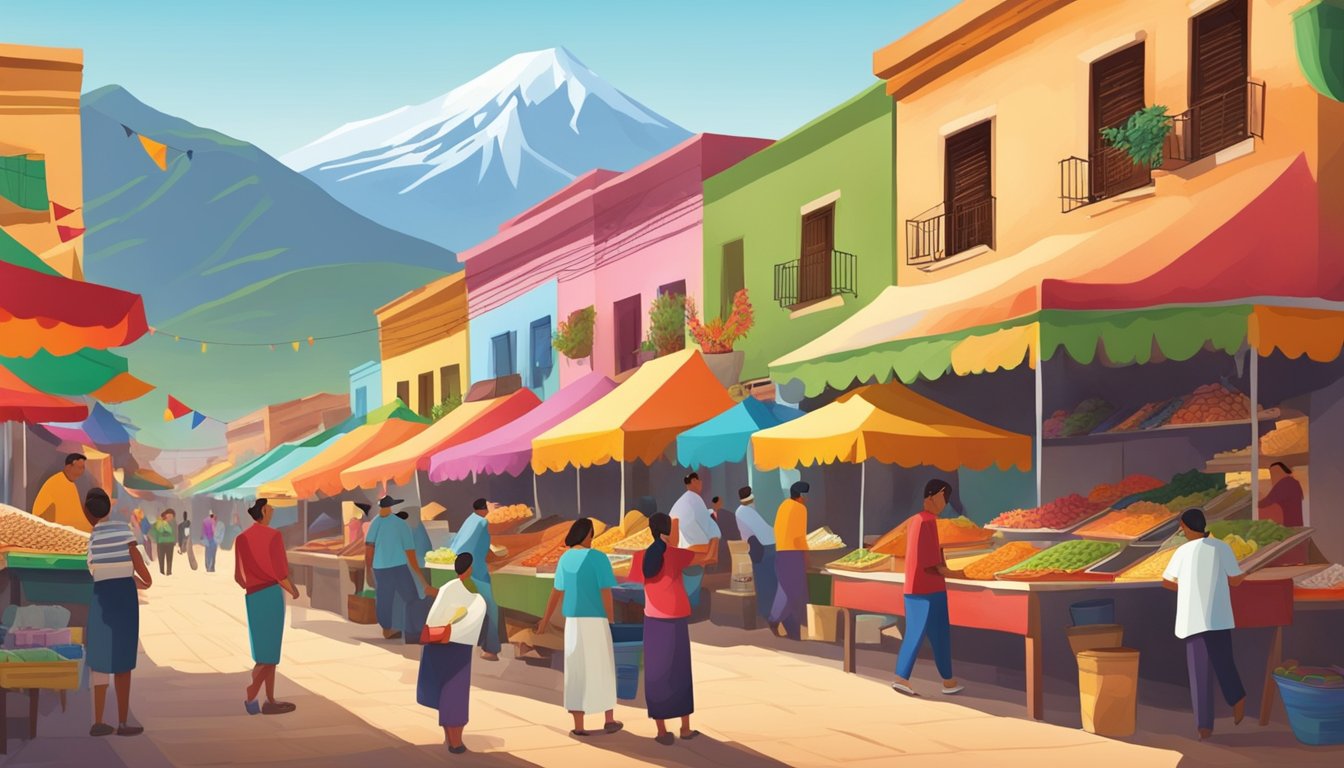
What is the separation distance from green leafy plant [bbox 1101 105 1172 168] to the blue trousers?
5.31m

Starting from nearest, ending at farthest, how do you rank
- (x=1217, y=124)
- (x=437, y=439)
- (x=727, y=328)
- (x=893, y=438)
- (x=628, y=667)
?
1. (x=628, y=667)
2. (x=1217, y=124)
3. (x=893, y=438)
4. (x=727, y=328)
5. (x=437, y=439)

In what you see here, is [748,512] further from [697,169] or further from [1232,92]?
[697,169]

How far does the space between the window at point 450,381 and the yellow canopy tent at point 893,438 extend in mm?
23520

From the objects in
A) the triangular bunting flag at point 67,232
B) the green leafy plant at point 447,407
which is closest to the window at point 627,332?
the green leafy plant at point 447,407

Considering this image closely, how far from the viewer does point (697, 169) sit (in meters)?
24.8

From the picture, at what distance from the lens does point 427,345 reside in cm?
4169

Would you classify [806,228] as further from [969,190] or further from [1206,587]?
[1206,587]

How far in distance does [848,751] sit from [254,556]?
514cm

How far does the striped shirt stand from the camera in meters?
11.0

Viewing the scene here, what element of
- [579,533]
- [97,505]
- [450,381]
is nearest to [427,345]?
[450,381]

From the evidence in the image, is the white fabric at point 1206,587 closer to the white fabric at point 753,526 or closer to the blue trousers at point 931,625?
the blue trousers at point 931,625

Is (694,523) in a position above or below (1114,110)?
below

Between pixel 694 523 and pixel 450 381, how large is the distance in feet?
78.4

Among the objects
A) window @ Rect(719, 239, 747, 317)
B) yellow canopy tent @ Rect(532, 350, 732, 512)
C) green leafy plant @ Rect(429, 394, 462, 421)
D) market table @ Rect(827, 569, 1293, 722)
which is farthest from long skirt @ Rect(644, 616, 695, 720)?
green leafy plant @ Rect(429, 394, 462, 421)
